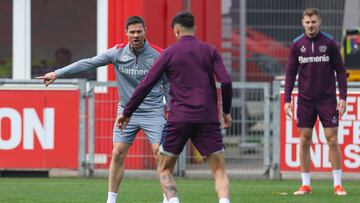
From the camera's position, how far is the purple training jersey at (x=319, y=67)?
12953 mm

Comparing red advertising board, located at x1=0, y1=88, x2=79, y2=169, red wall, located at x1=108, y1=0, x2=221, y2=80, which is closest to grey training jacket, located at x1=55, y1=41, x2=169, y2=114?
red advertising board, located at x1=0, y1=88, x2=79, y2=169

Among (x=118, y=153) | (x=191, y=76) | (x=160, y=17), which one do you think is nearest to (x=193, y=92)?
(x=191, y=76)

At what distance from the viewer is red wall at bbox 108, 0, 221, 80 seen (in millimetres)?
17938

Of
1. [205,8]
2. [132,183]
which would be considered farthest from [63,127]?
[205,8]

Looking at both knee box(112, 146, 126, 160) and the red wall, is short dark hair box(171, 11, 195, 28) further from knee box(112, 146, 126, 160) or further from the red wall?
the red wall

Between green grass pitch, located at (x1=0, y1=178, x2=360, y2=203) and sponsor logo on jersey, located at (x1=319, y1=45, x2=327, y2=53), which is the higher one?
sponsor logo on jersey, located at (x1=319, y1=45, x2=327, y2=53)

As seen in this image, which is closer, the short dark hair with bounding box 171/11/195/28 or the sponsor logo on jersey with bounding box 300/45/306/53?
the short dark hair with bounding box 171/11/195/28

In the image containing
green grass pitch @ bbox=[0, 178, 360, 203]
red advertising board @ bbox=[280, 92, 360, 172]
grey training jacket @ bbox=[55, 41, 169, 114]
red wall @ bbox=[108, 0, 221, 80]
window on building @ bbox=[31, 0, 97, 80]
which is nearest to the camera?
grey training jacket @ bbox=[55, 41, 169, 114]

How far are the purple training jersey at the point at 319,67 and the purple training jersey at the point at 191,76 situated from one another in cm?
341

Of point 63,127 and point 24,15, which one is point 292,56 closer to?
point 63,127

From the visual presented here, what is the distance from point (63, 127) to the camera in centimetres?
1655

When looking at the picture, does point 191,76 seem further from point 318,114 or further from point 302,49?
Answer: point 318,114

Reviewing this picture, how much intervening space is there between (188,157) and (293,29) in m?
6.27

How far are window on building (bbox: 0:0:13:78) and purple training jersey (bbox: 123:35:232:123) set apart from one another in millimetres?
9143
